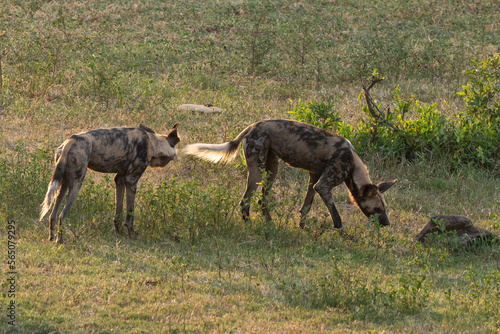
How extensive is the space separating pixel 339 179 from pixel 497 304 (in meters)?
3.02

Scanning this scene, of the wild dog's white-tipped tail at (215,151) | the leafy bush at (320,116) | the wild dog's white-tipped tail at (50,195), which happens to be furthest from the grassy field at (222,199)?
the leafy bush at (320,116)

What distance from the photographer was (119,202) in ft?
25.3

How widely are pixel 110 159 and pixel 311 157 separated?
2.78 meters

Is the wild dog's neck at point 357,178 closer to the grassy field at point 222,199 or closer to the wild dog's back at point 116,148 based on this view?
the grassy field at point 222,199

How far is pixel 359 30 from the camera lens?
21.8 metres

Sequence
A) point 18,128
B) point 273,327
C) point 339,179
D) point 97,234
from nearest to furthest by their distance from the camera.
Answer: point 273,327
point 97,234
point 339,179
point 18,128

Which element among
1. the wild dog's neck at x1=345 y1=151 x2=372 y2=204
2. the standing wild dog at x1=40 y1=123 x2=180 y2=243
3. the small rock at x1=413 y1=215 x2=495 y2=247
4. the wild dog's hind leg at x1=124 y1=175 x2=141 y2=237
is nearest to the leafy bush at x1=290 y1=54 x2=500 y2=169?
the wild dog's neck at x1=345 y1=151 x2=372 y2=204

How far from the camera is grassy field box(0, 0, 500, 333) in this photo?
17.7 ft

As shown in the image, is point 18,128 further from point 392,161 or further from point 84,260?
point 392,161

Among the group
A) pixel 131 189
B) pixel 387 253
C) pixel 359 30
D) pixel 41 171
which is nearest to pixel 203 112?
pixel 41 171

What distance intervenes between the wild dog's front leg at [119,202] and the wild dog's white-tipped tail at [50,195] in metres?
1.07

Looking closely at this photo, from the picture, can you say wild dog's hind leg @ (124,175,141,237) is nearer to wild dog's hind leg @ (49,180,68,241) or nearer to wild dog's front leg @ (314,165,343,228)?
wild dog's hind leg @ (49,180,68,241)

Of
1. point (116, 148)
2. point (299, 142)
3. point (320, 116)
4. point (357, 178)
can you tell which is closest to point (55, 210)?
point (116, 148)

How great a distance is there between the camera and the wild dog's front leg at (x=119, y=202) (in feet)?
25.0
